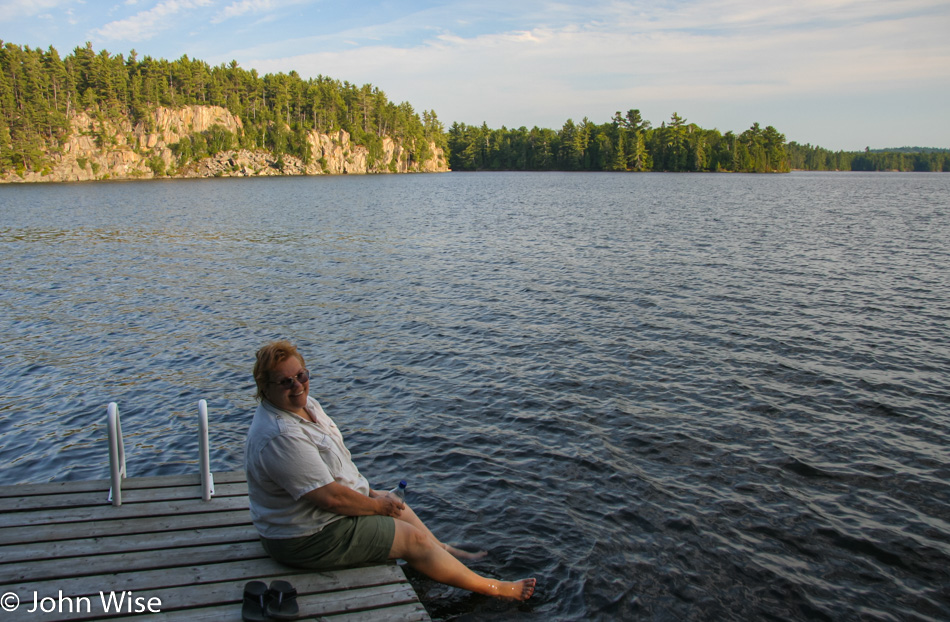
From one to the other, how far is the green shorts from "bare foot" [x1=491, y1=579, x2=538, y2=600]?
1592 mm

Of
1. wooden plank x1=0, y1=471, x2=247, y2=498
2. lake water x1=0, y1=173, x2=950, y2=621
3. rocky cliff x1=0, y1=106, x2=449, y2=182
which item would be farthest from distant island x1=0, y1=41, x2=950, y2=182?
wooden plank x1=0, y1=471, x2=247, y2=498

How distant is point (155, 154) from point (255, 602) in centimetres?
15181

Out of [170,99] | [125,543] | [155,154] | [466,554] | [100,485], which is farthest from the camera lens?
[170,99]

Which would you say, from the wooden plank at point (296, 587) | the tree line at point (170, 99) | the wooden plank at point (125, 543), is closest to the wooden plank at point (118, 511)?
the wooden plank at point (125, 543)

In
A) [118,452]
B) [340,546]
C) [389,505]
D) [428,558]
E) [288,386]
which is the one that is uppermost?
[288,386]

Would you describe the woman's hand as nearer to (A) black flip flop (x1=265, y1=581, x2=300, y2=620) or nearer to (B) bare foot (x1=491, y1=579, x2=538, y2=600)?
(A) black flip flop (x1=265, y1=581, x2=300, y2=620)

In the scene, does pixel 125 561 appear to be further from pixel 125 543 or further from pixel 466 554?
pixel 466 554

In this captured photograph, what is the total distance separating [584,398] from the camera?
12570 mm

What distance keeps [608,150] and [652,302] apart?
617ft

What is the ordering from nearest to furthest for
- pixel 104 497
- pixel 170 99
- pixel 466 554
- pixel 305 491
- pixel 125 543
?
pixel 305 491 < pixel 125 543 < pixel 104 497 < pixel 466 554 < pixel 170 99

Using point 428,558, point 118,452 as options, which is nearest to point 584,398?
point 428,558

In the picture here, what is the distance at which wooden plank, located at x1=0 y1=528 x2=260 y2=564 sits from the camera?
5.38 meters

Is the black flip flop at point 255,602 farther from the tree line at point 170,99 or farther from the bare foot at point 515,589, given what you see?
the tree line at point 170,99

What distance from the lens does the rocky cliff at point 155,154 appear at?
119312 mm
